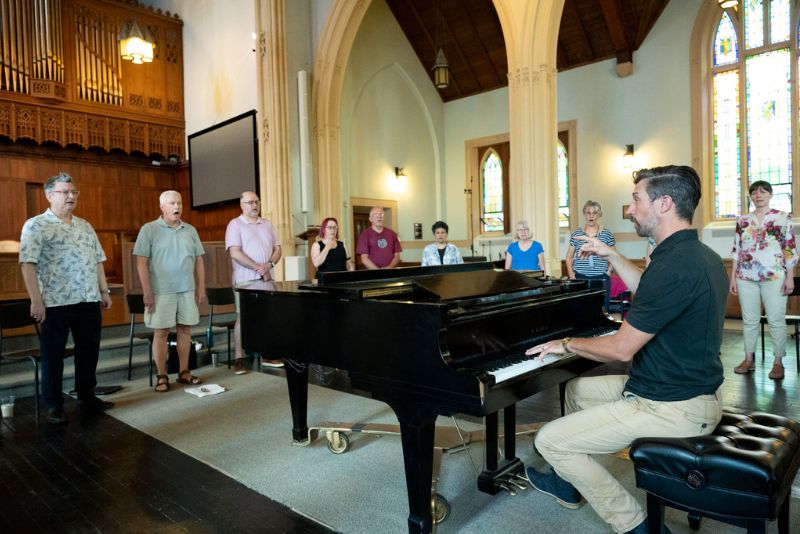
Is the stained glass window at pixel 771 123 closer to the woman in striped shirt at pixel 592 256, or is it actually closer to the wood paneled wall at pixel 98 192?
the woman in striped shirt at pixel 592 256

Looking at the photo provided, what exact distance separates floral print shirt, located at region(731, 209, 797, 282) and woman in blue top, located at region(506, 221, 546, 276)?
156 cm

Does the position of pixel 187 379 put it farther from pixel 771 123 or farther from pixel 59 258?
pixel 771 123

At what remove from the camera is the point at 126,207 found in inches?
368

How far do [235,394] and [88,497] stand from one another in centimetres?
166

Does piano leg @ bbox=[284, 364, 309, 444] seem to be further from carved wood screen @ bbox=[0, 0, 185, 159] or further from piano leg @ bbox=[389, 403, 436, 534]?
carved wood screen @ bbox=[0, 0, 185, 159]

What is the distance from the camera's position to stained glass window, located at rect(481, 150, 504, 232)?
11117 millimetres

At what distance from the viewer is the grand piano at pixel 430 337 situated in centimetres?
184

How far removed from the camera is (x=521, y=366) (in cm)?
191

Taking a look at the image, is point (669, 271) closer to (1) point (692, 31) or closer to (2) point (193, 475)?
(2) point (193, 475)

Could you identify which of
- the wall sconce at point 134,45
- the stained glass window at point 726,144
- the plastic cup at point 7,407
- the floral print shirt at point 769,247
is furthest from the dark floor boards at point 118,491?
the stained glass window at point 726,144

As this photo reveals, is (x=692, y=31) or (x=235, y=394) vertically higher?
(x=692, y=31)

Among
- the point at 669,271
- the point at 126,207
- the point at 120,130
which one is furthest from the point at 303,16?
the point at 669,271

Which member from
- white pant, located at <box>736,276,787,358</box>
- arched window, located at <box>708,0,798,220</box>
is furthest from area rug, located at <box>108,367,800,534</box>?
arched window, located at <box>708,0,798,220</box>

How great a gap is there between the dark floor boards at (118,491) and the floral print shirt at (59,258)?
0.88 metres
